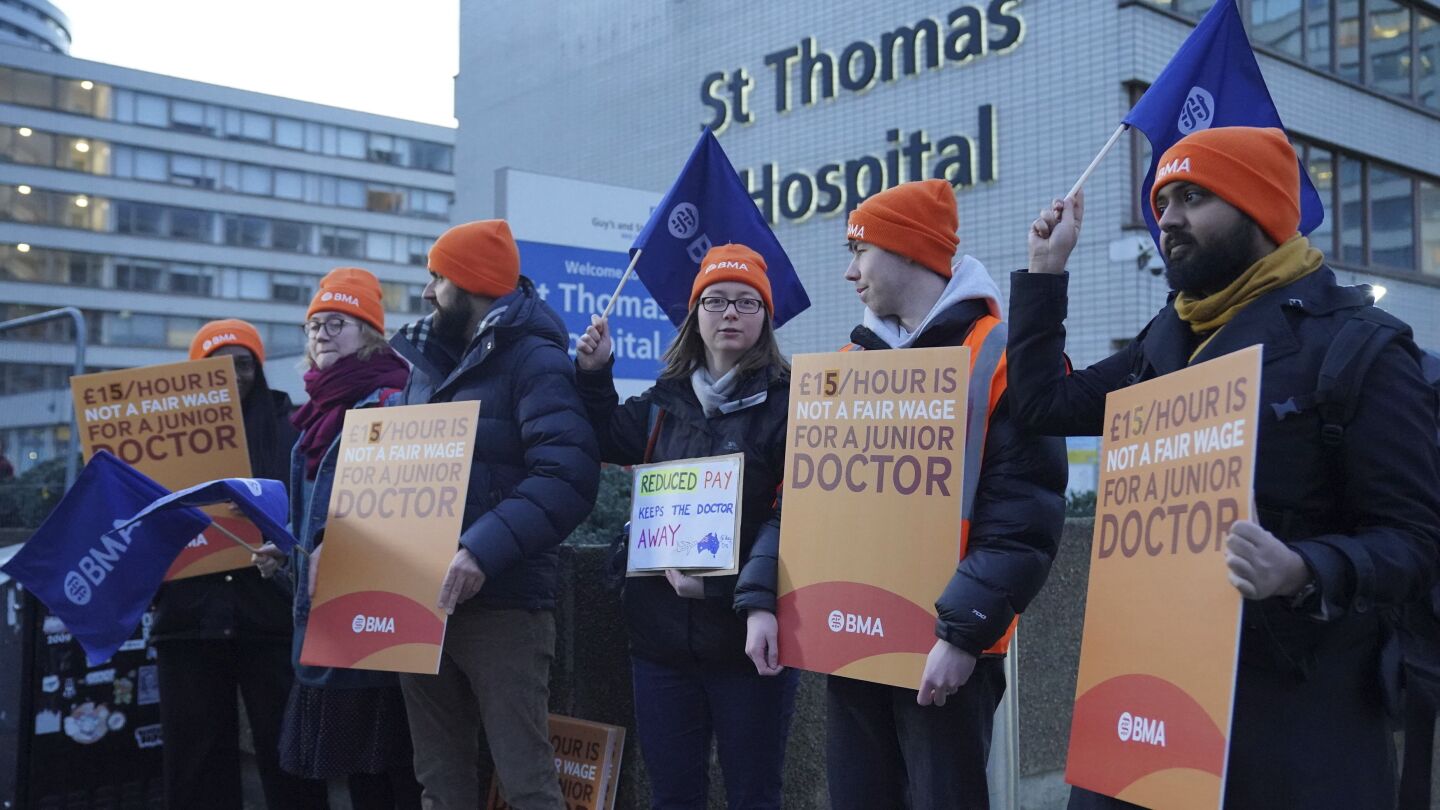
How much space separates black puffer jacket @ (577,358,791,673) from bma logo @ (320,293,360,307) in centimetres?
135

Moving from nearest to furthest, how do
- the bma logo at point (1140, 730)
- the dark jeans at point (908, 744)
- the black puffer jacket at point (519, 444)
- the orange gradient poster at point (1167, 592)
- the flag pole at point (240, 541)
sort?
the orange gradient poster at point (1167, 592)
the bma logo at point (1140, 730)
the dark jeans at point (908, 744)
the black puffer jacket at point (519, 444)
the flag pole at point (240, 541)

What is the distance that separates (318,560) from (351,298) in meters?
1.06

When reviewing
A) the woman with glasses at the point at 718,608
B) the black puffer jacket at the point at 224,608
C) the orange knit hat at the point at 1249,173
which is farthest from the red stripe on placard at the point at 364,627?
the orange knit hat at the point at 1249,173

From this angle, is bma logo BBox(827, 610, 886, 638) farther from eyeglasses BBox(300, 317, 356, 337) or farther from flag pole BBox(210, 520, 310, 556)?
Answer: eyeglasses BBox(300, 317, 356, 337)

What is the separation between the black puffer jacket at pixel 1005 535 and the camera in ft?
8.80

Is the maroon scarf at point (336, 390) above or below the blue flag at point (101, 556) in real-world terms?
above

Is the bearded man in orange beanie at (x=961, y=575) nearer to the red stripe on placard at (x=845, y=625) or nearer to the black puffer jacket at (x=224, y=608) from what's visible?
the red stripe on placard at (x=845, y=625)

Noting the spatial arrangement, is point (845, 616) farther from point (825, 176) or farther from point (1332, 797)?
point (825, 176)

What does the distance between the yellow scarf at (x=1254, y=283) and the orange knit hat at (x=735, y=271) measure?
4.98 feet

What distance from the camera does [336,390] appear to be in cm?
429

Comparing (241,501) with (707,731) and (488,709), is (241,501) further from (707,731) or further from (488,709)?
(707,731)

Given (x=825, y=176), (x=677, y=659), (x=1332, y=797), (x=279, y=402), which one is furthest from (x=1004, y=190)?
(x=1332, y=797)

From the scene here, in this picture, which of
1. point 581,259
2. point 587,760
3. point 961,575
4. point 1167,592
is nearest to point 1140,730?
point 1167,592

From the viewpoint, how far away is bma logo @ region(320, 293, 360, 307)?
4438 millimetres
